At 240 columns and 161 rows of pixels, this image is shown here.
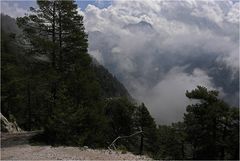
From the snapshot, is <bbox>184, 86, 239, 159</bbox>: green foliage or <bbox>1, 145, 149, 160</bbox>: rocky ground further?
<bbox>184, 86, 239, 159</bbox>: green foliage

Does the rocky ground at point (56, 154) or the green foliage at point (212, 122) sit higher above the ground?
the green foliage at point (212, 122)

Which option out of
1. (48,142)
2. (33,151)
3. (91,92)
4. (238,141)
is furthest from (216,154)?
(33,151)

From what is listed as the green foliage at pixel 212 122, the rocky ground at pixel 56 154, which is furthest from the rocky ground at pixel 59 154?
the green foliage at pixel 212 122

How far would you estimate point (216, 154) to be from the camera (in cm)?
5700

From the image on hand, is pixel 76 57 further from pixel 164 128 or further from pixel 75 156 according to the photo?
pixel 164 128

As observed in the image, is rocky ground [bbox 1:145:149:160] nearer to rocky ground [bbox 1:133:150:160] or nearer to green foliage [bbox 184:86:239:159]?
rocky ground [bbox 1:133:150:160]

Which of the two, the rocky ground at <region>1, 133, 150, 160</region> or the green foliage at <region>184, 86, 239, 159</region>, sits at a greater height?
the green foliage at <region>184, 86, 239, 159</region>

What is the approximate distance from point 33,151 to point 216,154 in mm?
37276

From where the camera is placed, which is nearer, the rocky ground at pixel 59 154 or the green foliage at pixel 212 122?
the rocky ground at pixel 59 154

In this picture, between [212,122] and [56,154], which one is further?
[212,122]

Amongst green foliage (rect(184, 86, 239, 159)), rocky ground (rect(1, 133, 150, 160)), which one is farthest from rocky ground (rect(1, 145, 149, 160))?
green foliage (rect(184, 86, 239, 159))

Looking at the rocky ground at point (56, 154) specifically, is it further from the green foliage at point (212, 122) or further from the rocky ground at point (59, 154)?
the green foliage at point (212, 122)

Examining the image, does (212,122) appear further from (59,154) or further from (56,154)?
(56,154)

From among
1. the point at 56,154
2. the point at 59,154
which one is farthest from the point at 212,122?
the point at 56,154
